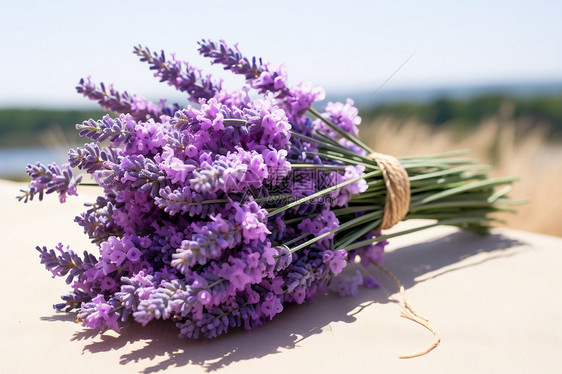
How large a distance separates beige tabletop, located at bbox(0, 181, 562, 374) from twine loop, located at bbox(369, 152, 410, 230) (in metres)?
0.21

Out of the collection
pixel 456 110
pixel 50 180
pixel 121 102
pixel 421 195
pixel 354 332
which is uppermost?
pixel 456 110

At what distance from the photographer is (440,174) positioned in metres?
1.81

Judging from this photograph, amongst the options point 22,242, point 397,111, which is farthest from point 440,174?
point 397,111

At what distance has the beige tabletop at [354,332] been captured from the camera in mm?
1066

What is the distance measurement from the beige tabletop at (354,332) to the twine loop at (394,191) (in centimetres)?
21

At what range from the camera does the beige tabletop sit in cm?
107

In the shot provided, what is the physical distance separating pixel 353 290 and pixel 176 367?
24.5 inches

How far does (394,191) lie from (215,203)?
699 millimetres

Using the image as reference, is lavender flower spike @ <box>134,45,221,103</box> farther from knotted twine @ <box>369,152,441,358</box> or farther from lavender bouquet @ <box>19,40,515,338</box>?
knotted twine @ <box>369,152,441,358</box>

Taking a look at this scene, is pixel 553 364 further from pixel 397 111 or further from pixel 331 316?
pixel 397 111

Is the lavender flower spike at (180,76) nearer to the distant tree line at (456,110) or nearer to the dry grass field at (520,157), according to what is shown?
the dry grass field at (520,157)

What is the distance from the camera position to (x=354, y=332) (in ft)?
4.03

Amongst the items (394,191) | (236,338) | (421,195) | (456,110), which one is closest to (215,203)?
(236,338)

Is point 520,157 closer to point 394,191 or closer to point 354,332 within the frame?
point 394,191
